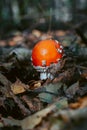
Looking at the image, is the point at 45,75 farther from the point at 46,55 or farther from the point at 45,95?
the point at 45,95

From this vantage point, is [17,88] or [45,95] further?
[17,88]

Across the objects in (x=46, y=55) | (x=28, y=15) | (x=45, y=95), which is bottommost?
(x=28, y=15)

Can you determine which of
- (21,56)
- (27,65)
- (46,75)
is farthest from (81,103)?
(21,56)

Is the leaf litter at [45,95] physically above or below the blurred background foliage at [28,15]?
above

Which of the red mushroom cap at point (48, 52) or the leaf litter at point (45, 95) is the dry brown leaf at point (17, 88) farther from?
the red mushroom cap at point (48, 52)

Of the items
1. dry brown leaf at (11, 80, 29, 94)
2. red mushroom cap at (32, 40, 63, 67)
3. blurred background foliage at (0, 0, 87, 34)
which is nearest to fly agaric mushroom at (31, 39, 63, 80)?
red mushroom cap at (32, 40, 63, 67)

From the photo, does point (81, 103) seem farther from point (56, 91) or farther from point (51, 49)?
point (51, 49)

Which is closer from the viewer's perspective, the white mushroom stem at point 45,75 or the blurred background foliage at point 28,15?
the white mushroom stem at point 45,75

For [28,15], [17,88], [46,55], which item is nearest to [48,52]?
[46,55]

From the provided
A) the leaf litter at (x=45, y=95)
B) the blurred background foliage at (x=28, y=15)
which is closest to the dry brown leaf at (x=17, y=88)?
the leaf litter at (x=45, y=95)
